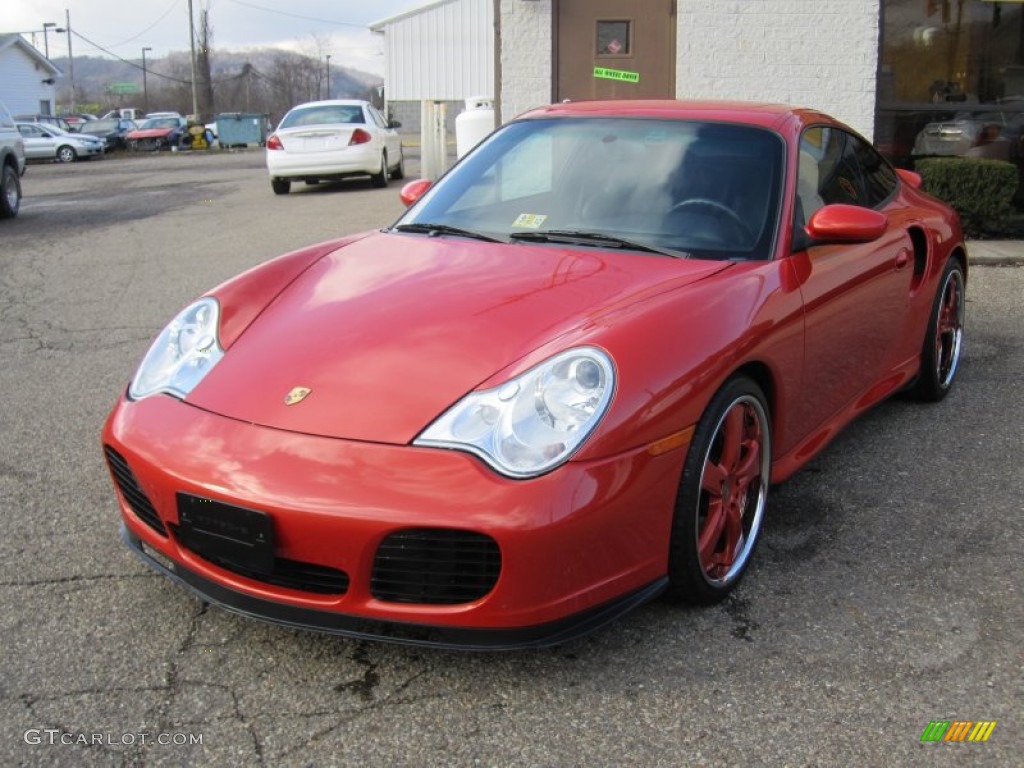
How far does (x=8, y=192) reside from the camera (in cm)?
1352

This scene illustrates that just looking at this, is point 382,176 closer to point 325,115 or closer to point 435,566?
point 325,115

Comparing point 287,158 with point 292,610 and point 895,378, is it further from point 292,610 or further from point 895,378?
point 292,610

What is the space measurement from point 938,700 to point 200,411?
2.00 metres

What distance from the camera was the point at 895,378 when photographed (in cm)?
460

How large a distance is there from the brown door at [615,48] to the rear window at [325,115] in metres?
6.64

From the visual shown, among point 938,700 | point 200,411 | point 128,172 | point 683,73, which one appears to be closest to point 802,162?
point 938,700

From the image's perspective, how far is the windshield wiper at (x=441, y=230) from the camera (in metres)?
3.69

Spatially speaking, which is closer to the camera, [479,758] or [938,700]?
[479,758]

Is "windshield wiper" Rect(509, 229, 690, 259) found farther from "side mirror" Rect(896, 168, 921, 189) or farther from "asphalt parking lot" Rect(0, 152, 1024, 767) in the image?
"side mirror" Rect(896, 168, 921, 189)

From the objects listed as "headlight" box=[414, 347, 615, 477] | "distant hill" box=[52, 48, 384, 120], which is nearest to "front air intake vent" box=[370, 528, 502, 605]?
"headlight" box=[414, 347, 615, 477]

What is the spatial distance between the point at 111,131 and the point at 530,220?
43.6 metres

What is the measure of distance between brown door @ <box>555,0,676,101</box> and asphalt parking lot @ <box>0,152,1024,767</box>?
283 inches

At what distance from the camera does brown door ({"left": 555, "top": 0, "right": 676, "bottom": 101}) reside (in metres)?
10.8

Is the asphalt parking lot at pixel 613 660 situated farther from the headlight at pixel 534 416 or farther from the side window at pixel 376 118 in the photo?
the side window at pixel 376 118
